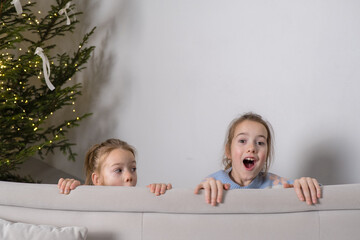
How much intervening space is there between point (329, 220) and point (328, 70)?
1.03 metres

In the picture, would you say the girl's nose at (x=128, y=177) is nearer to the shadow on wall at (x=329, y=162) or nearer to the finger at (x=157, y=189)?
the finger at (x=157, y=189)

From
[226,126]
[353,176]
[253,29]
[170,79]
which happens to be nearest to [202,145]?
[226,126]

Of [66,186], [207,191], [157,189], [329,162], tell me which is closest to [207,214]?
[207,191]

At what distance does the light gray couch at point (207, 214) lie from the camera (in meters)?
1.61

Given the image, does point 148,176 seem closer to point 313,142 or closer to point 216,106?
point 216,106

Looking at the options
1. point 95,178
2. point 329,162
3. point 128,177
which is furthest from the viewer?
point 329,162

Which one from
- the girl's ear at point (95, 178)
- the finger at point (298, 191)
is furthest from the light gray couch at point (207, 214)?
the girl's ear at point (95, 178)

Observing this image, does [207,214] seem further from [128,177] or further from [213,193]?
[128,177]

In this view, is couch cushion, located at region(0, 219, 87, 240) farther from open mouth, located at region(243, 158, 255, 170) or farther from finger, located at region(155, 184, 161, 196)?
open mouth, located at region(243, 158, 255, 170)

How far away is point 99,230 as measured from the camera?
1.65 metres

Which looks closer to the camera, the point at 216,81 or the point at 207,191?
the point at 207,191

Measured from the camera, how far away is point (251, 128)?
2.21 m

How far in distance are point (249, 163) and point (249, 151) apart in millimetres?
71

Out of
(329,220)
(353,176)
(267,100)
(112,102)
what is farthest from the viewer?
(112,102)
